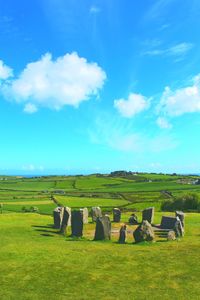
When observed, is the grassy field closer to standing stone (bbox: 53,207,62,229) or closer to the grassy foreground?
standing stone (bbox: 53,207,62,229)

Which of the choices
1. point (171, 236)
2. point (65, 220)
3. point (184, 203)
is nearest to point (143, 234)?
point (171, 236)

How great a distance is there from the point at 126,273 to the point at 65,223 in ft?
55.6

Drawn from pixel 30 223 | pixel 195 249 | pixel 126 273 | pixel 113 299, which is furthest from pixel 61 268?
pixel 30 223

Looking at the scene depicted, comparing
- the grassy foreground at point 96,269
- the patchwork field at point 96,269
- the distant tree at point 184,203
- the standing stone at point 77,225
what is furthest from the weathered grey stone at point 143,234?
the distant tree at point 184,203

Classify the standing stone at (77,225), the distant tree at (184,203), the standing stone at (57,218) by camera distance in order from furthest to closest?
1. the distant tree at (184,203)
2. the standing stone at (57,218)
3. the standing stone at (77,225)

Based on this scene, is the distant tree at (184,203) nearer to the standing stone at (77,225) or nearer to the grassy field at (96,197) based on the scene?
the grassy field at (96,197)

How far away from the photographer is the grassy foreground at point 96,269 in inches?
750

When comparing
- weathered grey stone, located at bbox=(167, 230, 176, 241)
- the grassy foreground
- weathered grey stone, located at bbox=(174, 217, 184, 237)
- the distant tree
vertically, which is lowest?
the grassy foreground

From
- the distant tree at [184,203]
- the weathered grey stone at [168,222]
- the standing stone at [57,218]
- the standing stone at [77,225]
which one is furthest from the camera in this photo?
the distant tree at [184,203]

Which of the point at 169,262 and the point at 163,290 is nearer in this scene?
the point at 163,290

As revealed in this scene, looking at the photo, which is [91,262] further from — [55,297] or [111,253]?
[55,297]

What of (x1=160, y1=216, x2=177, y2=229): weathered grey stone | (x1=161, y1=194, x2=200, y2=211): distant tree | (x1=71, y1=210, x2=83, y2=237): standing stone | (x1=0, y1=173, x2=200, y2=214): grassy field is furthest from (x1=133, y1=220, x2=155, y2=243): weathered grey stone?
(x1=161, y1=194, x2=200, y2=211): distant tree

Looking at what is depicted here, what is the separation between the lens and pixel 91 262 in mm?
24172

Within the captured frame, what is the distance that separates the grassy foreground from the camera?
62.5ft
